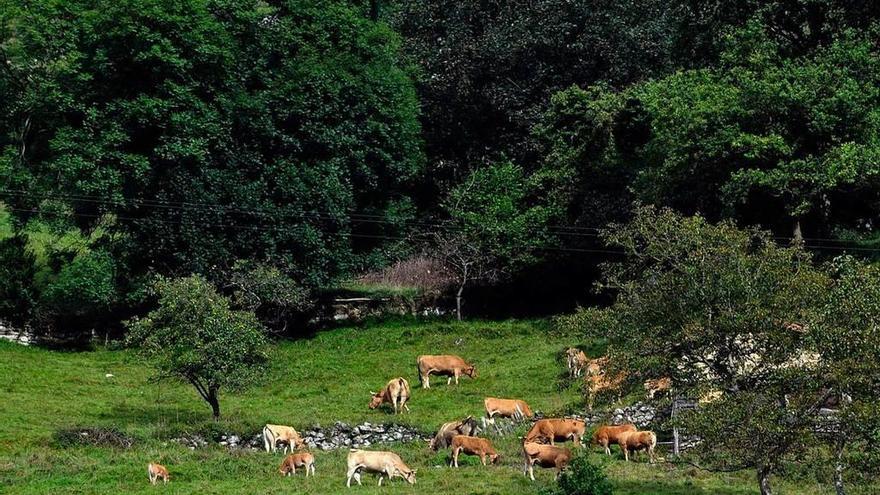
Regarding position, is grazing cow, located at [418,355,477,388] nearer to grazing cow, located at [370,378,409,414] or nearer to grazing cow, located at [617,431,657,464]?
grazing cow, located at [370,378,409,414]

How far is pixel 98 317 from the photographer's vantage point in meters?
57.8

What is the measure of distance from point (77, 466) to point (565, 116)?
3171cm

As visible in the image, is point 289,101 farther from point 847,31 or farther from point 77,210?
point 847,31

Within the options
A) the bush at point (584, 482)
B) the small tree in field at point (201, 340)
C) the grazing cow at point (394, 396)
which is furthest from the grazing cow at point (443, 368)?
the bush at point (584, 482)

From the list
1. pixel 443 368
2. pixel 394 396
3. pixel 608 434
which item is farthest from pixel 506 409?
pixel 443 368

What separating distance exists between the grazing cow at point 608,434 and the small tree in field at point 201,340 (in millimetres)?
10897

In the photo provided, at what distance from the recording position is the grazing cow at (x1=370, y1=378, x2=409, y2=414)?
44500mm

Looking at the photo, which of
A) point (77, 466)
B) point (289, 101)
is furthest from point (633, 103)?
point (77, 466)

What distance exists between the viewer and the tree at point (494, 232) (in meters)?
60.5

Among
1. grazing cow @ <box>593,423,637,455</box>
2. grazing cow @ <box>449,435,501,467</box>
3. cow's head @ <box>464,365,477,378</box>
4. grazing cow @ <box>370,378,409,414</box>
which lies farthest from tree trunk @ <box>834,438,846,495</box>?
cow's head @ <box>464,365,477,378</box>

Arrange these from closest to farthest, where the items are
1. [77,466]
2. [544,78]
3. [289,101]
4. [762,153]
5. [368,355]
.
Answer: [77,466] → [762,153] → [368,355] → [289,101] → [544,78]

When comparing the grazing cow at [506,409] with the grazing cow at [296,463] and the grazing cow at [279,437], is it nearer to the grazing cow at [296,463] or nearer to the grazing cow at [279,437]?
the grazing cow at [279,437]

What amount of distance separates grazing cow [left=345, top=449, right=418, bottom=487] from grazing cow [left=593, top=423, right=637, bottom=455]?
626cm

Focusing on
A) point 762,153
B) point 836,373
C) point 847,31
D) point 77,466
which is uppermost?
point 847,31
